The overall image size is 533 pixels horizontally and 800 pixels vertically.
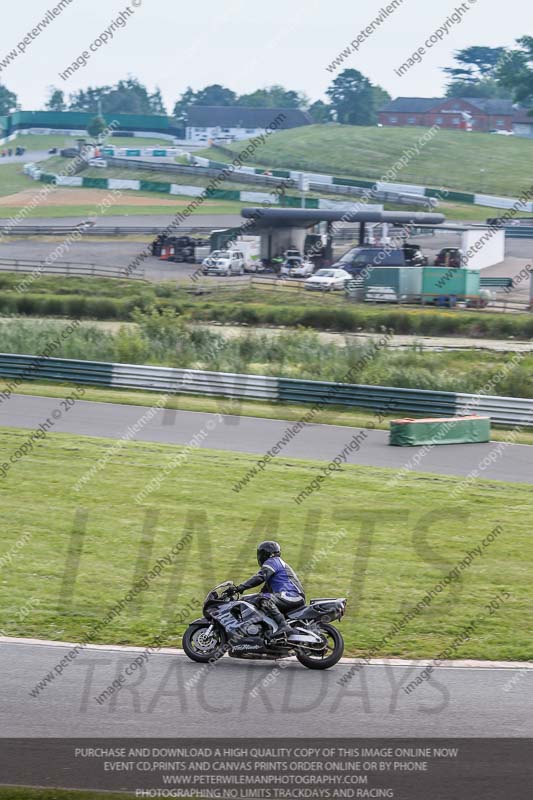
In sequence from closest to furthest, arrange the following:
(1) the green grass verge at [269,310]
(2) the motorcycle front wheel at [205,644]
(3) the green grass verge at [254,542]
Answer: (2) the motorcycle front wheel at [205,644] < (3) the green grass verge at [254,542] < (1) the green grass verge at [269,310]

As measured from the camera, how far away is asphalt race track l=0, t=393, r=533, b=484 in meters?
17.8

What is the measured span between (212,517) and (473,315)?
29.2m

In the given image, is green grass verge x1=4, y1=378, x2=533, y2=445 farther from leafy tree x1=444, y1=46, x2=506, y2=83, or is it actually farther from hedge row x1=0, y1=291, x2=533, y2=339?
leafy tree x1=444, y1=46, x2=506, y2=83

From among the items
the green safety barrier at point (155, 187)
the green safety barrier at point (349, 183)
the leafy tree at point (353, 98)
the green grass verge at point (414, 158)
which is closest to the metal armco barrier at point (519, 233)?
the green grass verge at point (414, 158)

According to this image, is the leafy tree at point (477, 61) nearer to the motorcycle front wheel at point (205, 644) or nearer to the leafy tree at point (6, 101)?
the leafy tree at point (6, 101)

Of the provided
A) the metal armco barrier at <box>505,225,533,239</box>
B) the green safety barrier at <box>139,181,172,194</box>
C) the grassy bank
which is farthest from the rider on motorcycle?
the green safety barrier at <box>139,181,172,194</box>

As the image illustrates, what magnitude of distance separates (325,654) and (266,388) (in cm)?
1518

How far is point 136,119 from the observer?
496ft

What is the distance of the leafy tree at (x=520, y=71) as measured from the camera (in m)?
123

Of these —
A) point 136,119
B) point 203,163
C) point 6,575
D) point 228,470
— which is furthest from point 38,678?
point 136,119

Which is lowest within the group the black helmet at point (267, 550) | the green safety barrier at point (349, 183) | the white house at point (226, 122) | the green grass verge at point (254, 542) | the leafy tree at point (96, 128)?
the green grass verge at point (254, 542)

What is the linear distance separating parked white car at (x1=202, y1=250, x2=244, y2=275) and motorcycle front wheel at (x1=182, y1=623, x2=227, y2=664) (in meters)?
44.6

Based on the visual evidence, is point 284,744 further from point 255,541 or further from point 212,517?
point 212,517

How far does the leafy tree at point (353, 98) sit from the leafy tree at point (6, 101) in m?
64.3
